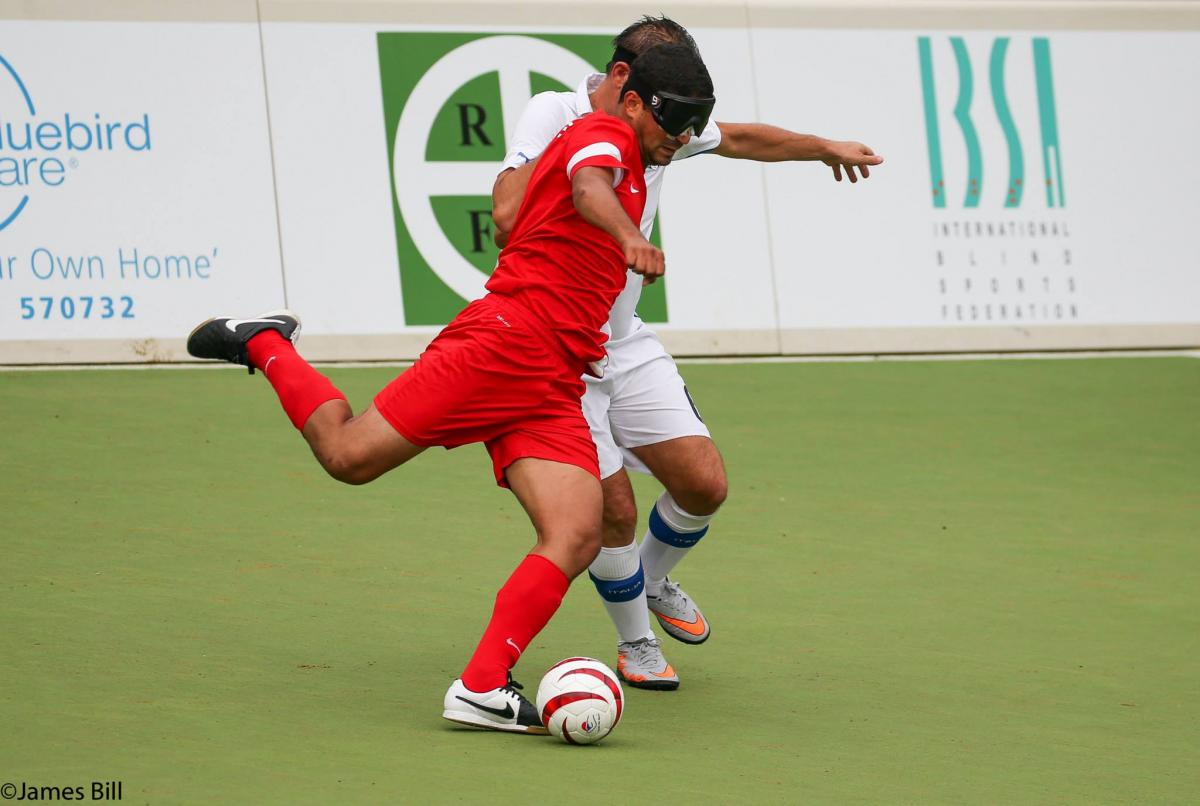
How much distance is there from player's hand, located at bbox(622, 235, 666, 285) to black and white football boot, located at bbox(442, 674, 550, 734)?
1.22 meters

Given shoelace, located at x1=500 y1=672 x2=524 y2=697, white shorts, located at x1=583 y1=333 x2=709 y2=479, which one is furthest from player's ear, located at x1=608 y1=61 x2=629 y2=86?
shoelace, located at x1=500 y1=672 x2=524 y2=697

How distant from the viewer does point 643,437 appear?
590 centimetres

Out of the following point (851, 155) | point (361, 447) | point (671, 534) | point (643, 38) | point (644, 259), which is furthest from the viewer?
point (851, 155)

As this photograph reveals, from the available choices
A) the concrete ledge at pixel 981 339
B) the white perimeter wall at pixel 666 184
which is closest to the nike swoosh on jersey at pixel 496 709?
the white perimeter wall at pixel 666 184

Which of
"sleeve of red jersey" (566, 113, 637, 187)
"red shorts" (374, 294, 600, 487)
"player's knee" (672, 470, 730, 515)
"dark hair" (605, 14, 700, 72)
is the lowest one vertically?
"player's knee" (672, 470, 730, 515)

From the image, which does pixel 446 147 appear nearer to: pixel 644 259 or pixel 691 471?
pixel 691 471

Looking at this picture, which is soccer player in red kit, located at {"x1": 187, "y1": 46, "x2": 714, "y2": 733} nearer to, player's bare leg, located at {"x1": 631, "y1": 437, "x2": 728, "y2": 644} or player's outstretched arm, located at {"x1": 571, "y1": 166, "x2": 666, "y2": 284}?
player's outstretched arm, located at {"x1": 571, "y1": 166, "x2": 666, "y2": 284}

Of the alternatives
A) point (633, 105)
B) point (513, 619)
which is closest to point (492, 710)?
point (513, 619)

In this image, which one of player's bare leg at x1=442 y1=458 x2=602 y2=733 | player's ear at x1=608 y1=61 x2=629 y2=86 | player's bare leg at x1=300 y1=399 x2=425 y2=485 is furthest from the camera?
player's ear at x1=608 y1=61 x2=629 y2=86

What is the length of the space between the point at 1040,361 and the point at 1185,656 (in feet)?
18.9

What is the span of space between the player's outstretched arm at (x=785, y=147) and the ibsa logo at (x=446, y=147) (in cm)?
448

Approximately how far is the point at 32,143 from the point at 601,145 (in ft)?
19.6

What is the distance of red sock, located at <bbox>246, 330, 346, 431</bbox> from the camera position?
5250 millimetres

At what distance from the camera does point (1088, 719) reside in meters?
5.41
